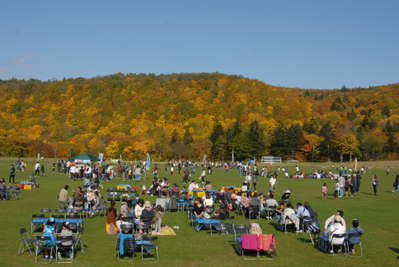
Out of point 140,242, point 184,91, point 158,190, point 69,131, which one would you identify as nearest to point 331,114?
point 184,91

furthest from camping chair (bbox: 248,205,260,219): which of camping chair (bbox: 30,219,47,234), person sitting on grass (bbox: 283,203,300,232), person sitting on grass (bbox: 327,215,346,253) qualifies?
camping chair (bbox: 30,219,47,234)

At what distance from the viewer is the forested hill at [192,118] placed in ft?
310

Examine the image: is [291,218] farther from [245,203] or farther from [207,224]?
[245,203]

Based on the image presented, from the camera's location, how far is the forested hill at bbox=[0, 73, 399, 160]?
310 feet

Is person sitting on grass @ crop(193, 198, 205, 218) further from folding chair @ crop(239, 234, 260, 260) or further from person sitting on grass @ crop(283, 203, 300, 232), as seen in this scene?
folding chair @ crop(239, 234, 260, 260)

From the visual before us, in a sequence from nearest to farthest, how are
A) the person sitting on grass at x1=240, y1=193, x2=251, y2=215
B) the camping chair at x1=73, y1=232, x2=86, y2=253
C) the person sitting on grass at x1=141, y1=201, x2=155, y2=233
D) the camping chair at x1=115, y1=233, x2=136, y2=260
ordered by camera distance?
the camping chair at x1=115, y1=233, x2=136, y2=260, the camping chair at x1=73, y1=232, x2=86, y2=253, the person sitting on grass at x1=141, y1=201, x2=155, y2=233, the person sitting on grass at x1=240, y1=193, x2=251, y2=215

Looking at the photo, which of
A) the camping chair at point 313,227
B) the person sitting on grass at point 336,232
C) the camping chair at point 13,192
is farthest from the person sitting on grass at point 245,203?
the camping chair at point 13,192

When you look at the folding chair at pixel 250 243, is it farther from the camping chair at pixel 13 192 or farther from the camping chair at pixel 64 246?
the camping chair at pixel 13 192

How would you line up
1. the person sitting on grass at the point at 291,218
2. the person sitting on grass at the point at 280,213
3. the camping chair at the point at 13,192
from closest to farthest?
the person sitting on grass at the point at 291,218 → the person sitting on grass at the point at 280,213 → the camping chair at the point at 13,192

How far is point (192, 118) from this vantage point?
119562 millimetres

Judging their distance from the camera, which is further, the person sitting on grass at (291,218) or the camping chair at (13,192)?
the camping chair at (13,192)

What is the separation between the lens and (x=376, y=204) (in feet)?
70.5

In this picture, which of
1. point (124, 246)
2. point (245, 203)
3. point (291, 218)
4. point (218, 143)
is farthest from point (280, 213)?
point (218, 143)

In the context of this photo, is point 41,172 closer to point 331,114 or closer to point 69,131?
point 69,131
